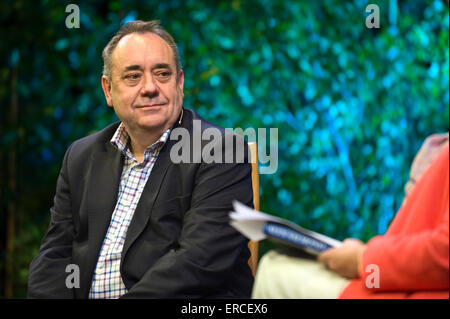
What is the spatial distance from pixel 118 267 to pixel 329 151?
1958 millimetres

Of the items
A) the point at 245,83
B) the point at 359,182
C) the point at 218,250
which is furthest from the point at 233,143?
the point at 359,182

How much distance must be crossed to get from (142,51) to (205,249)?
26.3 inches

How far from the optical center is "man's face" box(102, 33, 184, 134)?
1.91 m

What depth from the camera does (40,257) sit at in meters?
1.98

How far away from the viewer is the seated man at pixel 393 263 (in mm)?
1184

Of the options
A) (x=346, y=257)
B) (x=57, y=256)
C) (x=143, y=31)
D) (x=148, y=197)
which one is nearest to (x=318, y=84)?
(x=143, y=31)

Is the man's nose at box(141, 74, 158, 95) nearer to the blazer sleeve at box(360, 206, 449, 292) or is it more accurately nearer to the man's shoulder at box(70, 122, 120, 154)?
the man's shoulder at box(70, 122, 120, 154)

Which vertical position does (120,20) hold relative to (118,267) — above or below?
above

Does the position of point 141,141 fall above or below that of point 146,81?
below

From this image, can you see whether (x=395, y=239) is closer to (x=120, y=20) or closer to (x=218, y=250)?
(x=218, y=250)

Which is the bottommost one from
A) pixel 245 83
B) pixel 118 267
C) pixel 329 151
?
pixel 118 267

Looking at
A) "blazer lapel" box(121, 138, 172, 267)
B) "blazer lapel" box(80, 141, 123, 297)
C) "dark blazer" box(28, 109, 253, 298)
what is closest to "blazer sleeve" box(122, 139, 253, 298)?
"dark blazer" box(28, 109, 253, 298)

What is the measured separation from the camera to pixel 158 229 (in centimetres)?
179

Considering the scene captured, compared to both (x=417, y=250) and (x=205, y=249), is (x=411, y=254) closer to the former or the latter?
(x=417, y=250)
